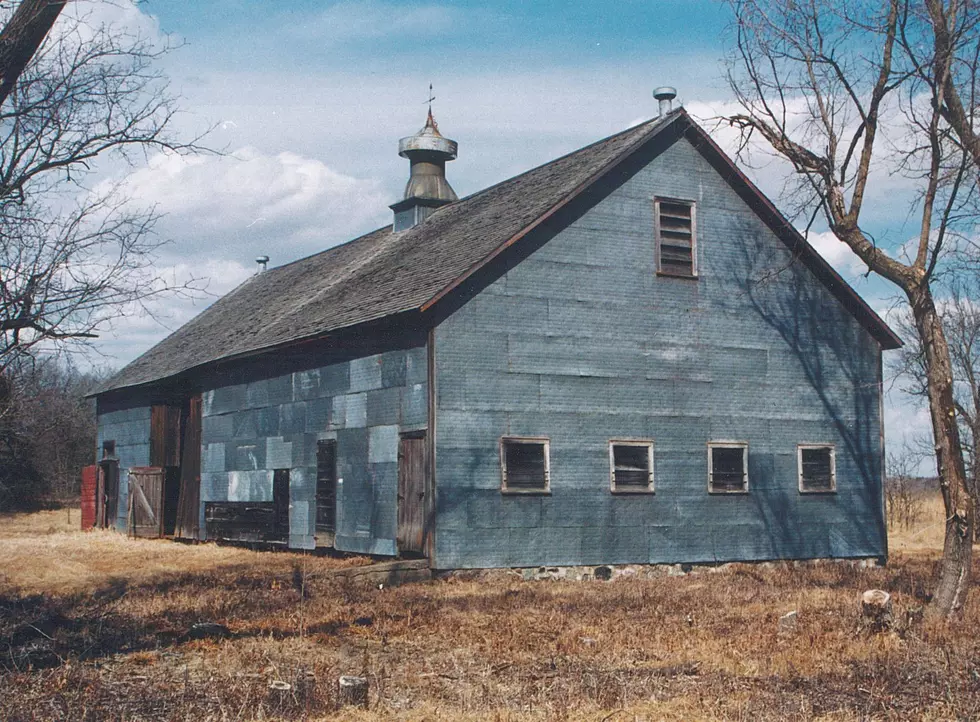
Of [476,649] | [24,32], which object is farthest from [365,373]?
[24,32]

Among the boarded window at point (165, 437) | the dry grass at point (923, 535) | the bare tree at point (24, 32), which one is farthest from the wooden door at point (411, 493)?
the dry grass at point (923, 535)

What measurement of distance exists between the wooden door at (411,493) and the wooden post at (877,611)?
8.52m

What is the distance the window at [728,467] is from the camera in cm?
2122

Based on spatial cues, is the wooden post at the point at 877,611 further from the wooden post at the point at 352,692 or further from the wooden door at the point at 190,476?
the wooden door at the point at 190,476

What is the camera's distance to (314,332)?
22.2 m

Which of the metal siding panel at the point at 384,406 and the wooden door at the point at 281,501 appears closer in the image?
the metal siding panel at the point at 384,406

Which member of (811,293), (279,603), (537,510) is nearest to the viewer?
(279,603)

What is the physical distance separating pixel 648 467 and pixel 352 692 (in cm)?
1267

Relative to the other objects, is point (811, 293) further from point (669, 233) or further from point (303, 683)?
point (303, 683)

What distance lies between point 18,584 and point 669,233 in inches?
499

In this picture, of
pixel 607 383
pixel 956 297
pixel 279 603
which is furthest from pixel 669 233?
pixel 956 297

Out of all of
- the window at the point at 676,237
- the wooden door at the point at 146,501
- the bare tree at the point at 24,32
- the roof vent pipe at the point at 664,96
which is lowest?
the wooden door at the point at 146,501

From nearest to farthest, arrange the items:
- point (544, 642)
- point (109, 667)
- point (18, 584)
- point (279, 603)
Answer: point (109, 667)
point (544, 642)
point (279, 603)
point (18, 584)

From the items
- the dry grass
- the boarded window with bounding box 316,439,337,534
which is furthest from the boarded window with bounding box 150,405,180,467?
the dry grass
